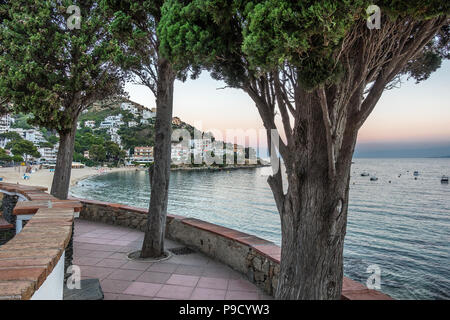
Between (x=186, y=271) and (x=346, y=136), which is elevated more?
(x=346, y=136)

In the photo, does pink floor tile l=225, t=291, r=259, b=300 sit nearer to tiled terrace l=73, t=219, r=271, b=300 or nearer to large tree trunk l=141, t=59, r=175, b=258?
tiled terrace l=73, t=219, r=271, b=300

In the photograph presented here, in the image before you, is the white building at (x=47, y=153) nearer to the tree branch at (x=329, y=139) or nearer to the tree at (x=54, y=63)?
the tree at (x=54, y=63)

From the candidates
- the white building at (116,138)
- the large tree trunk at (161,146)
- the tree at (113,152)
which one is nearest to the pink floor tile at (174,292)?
the large tree trunk at (161,146)

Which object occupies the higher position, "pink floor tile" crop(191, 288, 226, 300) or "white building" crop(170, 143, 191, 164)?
"white building" crop(170, 143, 191, 164)

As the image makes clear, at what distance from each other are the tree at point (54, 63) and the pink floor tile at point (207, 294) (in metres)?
5.21

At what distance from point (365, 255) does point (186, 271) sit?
13606mm

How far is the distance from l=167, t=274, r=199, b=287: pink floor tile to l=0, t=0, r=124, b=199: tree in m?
4.61

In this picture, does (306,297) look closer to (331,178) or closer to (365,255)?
(331,178)

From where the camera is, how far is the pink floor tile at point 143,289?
12.4 feet

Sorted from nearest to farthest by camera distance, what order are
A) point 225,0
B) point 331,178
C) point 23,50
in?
point 225,0 < point 331,178 < point 23,50

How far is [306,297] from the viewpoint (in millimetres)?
2652

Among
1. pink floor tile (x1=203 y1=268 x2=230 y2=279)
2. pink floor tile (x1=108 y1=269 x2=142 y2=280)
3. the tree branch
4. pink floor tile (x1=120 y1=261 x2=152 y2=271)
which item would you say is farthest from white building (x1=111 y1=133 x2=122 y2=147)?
the tree branch

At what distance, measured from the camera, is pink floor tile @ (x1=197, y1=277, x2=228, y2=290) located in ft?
13.2
